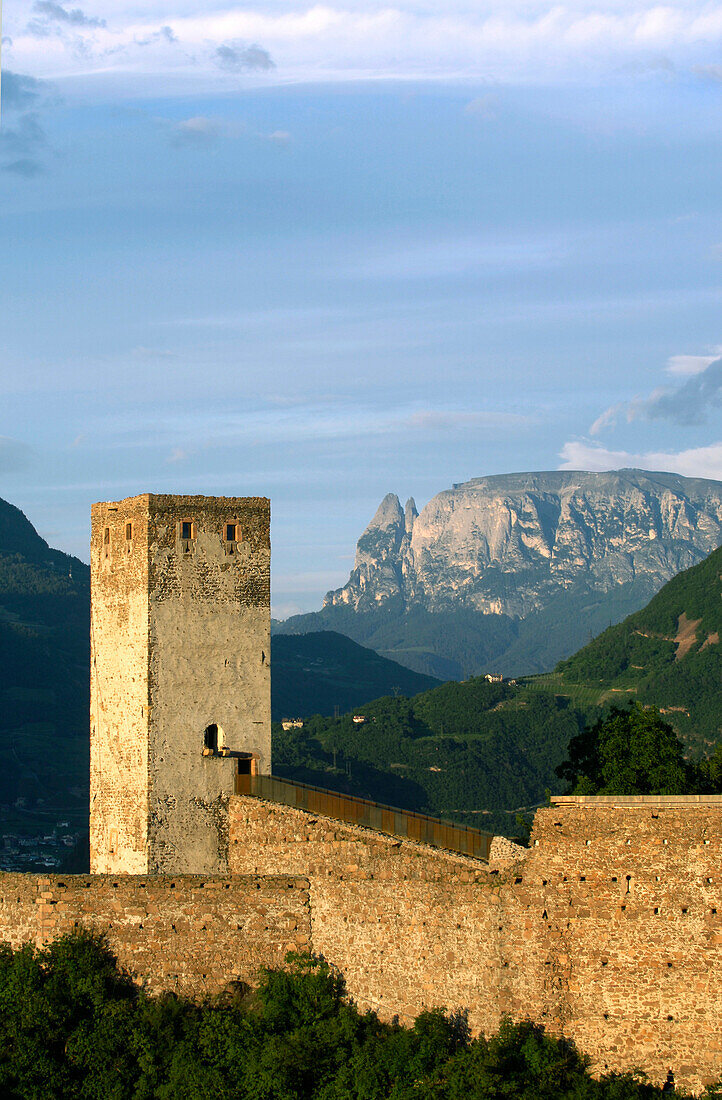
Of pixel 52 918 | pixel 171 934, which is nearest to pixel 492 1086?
pixel 171 934

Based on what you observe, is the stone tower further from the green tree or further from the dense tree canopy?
the green tree

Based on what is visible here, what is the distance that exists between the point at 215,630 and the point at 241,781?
12.8ft

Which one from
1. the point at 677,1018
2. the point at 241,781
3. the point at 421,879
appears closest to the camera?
the point at 677,1018

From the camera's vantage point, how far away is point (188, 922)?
35062 mm

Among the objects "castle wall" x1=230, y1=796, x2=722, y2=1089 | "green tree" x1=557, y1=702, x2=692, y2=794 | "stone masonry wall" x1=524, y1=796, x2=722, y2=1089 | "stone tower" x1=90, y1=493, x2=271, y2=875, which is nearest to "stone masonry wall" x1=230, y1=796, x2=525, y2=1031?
"castle wall" x1=230, y1=796, x2=722, y2=1089

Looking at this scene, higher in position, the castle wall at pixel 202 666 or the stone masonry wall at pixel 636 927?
the castle wall at pixel 202 666

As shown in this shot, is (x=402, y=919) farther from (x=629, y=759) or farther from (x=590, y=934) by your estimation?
(x=629, y=759)

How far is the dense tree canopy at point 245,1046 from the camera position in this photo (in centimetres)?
3116

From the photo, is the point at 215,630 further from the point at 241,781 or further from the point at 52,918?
the point at 52,918

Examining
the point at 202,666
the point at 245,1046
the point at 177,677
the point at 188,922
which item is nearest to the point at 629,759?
the point at 202,666

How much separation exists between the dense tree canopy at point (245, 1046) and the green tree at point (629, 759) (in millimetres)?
15805

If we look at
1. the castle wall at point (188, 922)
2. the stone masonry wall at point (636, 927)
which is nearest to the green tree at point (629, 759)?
the castle wall at point (188, 922)

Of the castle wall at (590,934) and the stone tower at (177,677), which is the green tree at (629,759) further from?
the castle wall at (590,934)

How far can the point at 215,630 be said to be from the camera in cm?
3978
